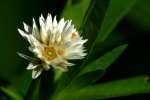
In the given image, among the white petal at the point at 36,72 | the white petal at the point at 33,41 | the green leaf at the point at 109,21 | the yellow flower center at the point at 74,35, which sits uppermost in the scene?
the green leaf at the point at 109,21

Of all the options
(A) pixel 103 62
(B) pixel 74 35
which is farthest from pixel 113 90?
(B) pixel 74 35

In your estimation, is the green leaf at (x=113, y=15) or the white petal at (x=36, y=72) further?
the green leaf at (x=113, y=15)

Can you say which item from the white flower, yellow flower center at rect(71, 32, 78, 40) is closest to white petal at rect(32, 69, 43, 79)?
the white flower

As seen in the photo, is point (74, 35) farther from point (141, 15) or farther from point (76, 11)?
point (141, 15)

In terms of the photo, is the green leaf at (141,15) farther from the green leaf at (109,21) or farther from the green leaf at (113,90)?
the green leaf at (113,90)

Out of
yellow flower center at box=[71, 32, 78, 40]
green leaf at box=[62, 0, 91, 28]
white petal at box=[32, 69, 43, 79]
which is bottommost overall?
white petal at box=[32, 69, 43, 79]

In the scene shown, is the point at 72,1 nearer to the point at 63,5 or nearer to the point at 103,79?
the point at 63,5

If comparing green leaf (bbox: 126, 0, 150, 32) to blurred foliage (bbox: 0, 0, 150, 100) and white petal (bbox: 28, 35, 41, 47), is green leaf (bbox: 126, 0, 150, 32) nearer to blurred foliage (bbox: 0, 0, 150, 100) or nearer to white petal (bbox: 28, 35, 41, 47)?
blurred foliage (bbox: 0, 0, 150, 100)

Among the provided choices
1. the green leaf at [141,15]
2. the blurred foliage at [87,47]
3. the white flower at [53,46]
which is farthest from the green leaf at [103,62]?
the green leaf at [141,15]
